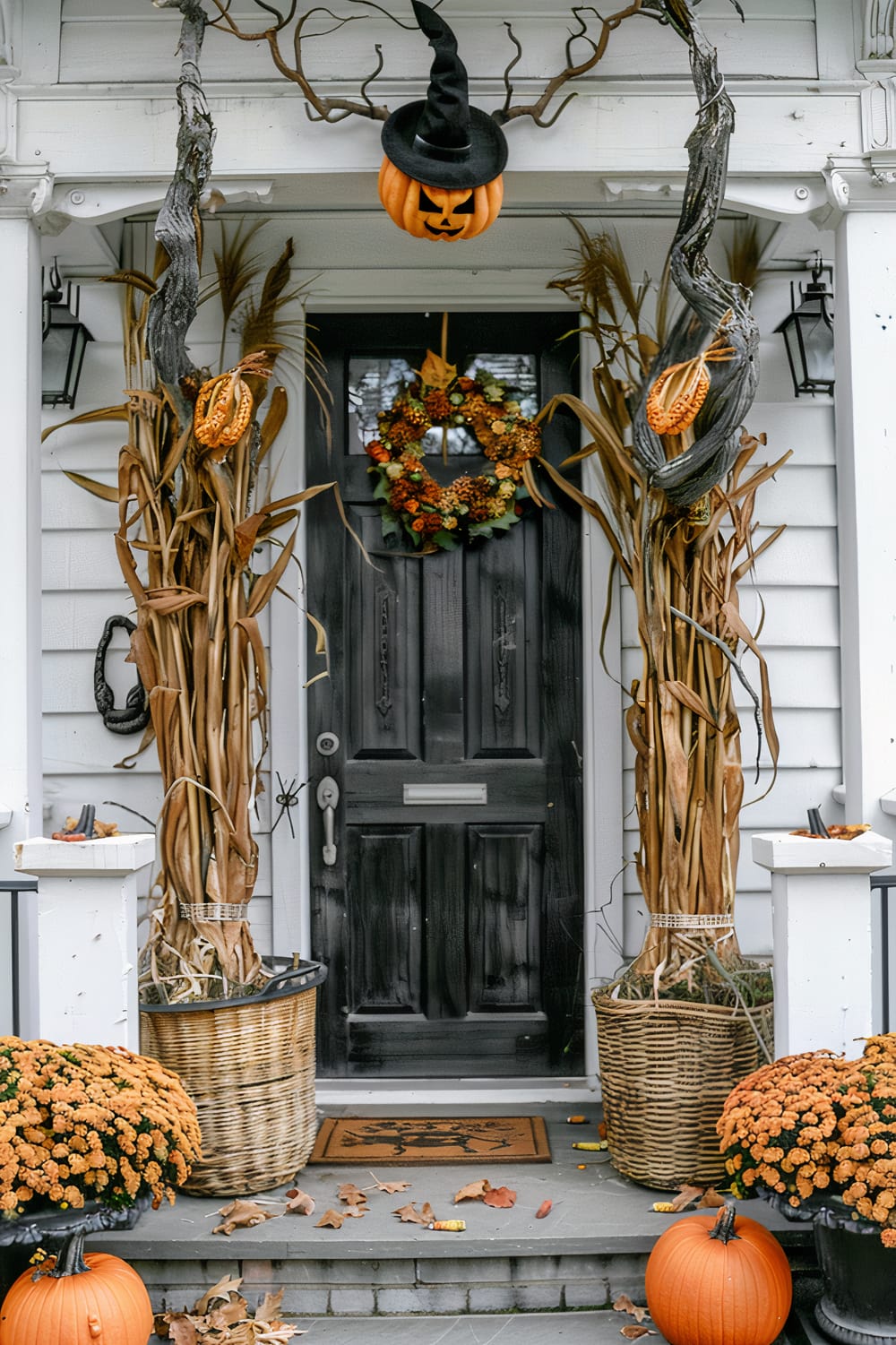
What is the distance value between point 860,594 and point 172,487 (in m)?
1.85

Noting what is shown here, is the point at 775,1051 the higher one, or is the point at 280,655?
the point at 280,655

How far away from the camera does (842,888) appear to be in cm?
276

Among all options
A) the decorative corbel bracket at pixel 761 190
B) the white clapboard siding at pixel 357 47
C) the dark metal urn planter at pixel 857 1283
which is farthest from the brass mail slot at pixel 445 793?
the white clapboard siding at pixel 357 47

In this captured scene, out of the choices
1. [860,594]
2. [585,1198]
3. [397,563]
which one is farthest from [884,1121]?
[397,563]

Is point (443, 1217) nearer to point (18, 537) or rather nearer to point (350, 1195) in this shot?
Result: point (350, 1195)

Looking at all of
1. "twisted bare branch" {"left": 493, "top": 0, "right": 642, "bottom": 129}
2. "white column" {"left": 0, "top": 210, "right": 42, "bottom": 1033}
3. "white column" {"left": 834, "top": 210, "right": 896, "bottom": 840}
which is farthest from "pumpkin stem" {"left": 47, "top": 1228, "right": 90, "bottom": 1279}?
"twisted bare branch" {"left": 493, "top": 0, "right": 642, "bottom": 129}

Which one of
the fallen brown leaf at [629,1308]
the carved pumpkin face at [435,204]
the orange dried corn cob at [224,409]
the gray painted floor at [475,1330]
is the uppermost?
the carved pumpkin face at [435,204]

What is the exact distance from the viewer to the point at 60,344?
3.70m

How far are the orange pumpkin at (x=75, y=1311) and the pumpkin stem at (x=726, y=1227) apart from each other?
1.16 meters

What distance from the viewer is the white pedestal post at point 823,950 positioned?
Result: 2.74 m

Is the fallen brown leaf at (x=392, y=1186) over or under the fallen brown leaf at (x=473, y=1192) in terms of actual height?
under

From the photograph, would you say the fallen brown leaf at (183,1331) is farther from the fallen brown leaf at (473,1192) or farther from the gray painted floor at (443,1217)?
the fallen brown leaf at (473,1192)

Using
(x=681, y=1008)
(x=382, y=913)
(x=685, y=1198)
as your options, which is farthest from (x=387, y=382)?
(x=685, y=1198)

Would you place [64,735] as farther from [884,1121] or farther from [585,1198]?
[884,1121]
